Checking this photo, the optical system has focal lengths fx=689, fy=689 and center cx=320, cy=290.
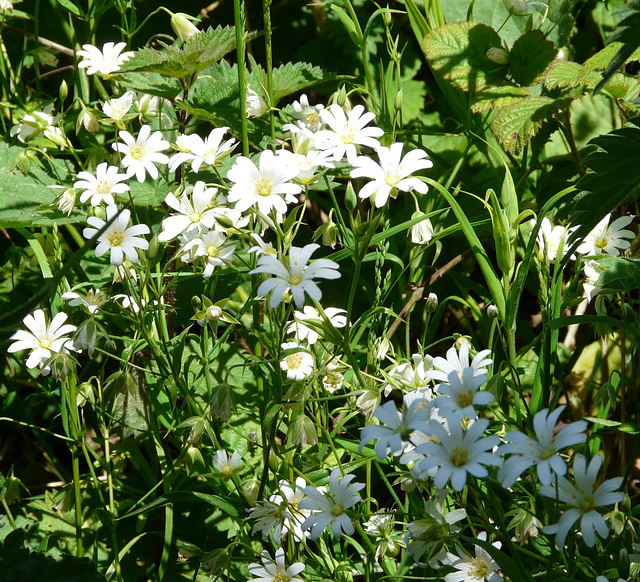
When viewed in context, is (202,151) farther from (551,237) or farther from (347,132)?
(551,237)

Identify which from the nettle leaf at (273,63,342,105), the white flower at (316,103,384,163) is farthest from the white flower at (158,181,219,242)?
the nettle leaf at (273,63,342,105)

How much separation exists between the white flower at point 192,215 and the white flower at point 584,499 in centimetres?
76

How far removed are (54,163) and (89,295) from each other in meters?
0.52

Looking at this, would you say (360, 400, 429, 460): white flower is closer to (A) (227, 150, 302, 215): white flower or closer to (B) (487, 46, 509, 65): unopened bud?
(A) (227, 150, 302, 215): white flower

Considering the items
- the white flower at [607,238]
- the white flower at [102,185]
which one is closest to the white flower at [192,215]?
the white flower at [102,185]

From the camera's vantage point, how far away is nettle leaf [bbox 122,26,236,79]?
152 centimetres

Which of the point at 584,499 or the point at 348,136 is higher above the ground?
the point at 348,136

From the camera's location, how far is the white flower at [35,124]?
1.73 meters

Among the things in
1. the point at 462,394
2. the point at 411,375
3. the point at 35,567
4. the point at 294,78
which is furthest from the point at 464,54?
the point at 35,567

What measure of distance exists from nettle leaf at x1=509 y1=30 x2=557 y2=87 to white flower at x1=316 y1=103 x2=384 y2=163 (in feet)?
1.87

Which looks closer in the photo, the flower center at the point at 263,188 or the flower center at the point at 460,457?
the flower center at the point at 460,457

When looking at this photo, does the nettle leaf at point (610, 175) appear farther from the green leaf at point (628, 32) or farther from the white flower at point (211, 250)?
the white flower at point (211, 250)

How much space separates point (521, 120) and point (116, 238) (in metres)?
0.98

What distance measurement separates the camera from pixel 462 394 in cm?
93
